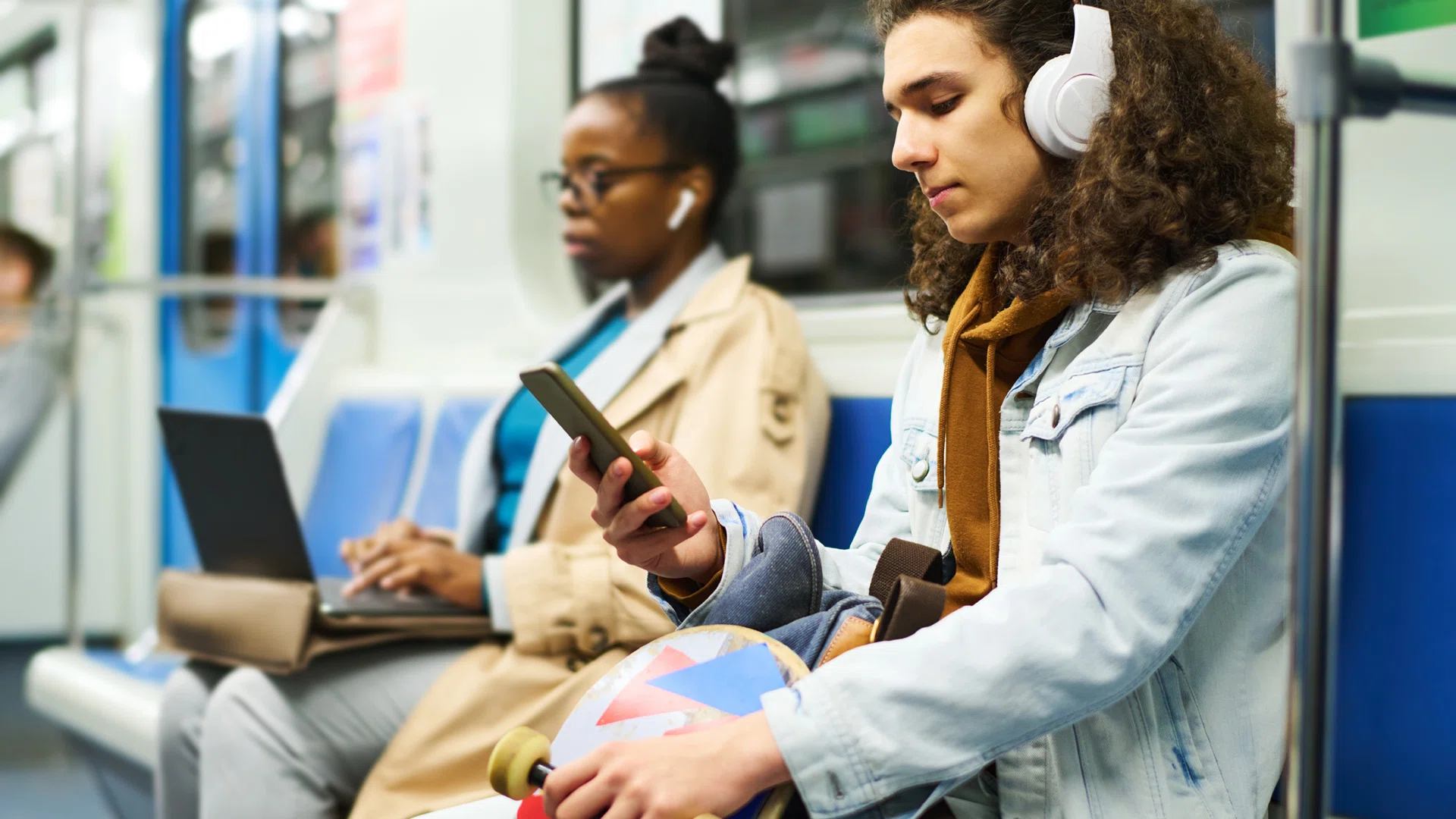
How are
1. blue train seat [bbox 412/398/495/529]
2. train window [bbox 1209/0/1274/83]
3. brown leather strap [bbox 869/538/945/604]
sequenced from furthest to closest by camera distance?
blue train seat [bbox 412/398/495/529] → train window [bbox 1209/0/1274/83] → brown leather strap [bbox 869/538/945/604]

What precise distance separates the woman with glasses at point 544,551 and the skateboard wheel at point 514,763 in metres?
0.70

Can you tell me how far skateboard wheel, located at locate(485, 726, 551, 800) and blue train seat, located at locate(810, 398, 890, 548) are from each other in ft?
2.73

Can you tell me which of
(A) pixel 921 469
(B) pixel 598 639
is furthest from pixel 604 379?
(A) pixel 921 469

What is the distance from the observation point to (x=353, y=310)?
3.59 m

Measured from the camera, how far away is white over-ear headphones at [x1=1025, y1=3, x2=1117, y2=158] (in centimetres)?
122

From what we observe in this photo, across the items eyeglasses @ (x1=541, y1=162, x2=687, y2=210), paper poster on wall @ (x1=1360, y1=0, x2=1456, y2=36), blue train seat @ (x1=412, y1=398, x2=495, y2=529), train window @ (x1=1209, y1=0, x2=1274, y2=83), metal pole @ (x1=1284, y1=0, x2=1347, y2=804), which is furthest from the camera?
blue train seat @ (x1=412, y1=398, x2=495, y2=529)

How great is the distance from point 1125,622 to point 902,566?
287 millimetres

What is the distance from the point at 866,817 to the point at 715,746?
0.15 m

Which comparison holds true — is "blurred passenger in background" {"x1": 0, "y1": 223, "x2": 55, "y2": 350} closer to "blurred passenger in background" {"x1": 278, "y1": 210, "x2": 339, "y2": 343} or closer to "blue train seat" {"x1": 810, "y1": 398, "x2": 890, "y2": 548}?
"blurred passenger in background" {"x1": 278, "y1": 210, "x2": 339, "y2": 343}

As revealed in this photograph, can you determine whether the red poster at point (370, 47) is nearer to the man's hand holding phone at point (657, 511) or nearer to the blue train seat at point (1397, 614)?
the man's hand holding phone at point (657, 511)

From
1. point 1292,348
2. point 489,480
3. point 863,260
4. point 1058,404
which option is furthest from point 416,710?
point 863,260

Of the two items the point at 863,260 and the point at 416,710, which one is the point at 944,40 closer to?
the point at 416,710

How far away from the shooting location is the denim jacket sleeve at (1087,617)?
40.8 inches

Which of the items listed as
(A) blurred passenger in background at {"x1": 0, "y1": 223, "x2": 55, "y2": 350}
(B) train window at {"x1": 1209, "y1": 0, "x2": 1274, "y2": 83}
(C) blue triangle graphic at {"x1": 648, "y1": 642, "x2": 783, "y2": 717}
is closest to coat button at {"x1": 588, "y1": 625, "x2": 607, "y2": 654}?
(C) blue triangle graphic at {"x1": 648, "y1": 642, "x2": 783, "y2": 717}
